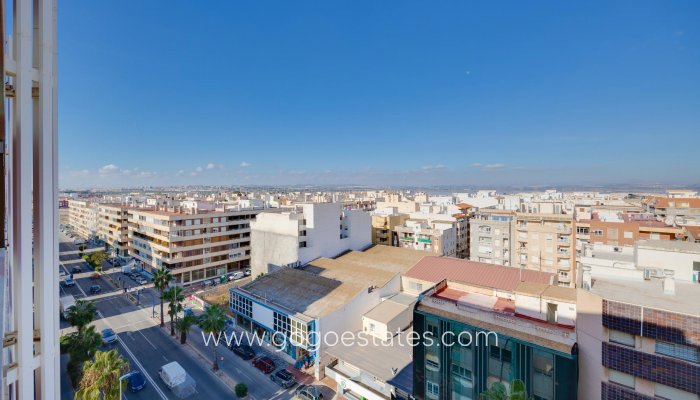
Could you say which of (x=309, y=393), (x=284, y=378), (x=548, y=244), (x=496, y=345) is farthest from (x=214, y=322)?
(x=548, y=244)

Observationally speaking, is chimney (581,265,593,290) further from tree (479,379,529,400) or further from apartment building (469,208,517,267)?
apartment building (469,208,517,267)

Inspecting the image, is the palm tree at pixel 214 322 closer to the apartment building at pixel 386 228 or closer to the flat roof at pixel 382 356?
the flat roof at pixel 382 356

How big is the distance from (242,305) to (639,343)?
3481 cm

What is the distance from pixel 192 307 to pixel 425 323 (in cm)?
3661

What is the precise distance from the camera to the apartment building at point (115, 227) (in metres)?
74.1

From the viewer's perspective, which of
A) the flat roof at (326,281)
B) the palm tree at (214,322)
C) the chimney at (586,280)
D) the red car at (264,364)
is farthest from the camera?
the flat roof at (326,281)

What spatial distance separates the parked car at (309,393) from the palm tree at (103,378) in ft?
41.5

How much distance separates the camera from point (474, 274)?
35781 millimetres

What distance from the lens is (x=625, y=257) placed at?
1109 inches

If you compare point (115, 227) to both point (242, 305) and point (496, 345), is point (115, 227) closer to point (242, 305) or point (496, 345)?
point (242, 305)

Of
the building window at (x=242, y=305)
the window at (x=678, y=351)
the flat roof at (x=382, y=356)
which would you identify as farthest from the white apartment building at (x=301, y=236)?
the window at (x=678, y=351)

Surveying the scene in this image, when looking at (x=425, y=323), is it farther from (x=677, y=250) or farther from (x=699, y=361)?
(x=677, y=250)

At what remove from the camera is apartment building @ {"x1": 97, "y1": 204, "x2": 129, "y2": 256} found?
74062mm

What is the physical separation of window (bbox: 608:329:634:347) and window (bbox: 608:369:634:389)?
1.44 meters
